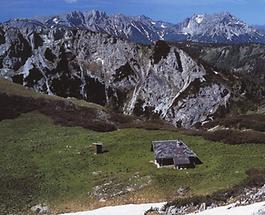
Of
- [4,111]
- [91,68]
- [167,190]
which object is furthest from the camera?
[91,68]

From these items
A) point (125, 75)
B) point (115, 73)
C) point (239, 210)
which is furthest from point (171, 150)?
point (115, 73)

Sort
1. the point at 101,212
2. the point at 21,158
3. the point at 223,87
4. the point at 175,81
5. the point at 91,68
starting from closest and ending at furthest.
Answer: the point at 101,212
the point at 21,158
the point at 223,87
the point at 175,81
the point at 91,68

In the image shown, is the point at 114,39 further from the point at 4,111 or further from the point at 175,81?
the point at 4,111

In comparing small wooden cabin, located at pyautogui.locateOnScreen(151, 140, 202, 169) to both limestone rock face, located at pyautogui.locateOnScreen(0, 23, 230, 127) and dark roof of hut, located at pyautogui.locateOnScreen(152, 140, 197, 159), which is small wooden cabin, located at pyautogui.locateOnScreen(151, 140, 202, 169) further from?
limestone rock face, located at pyautogui.locateOnScreen(0, 23, 230, 127)

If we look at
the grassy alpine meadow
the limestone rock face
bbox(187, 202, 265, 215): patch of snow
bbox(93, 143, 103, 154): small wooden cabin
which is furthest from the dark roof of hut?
the limestone rock face

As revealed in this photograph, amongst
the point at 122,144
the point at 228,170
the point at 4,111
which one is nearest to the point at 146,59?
the point at 4,111

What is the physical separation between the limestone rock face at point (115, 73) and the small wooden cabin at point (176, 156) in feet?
247

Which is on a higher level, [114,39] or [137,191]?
[114,39]

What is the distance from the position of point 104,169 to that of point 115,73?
102 m

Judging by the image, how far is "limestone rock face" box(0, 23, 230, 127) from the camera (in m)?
138

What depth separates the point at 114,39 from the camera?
165375 millimetres

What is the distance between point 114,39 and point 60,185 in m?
118

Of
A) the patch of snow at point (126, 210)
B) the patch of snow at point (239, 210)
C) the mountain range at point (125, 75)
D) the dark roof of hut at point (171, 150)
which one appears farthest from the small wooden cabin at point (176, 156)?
the mountain range at point (125, 75)

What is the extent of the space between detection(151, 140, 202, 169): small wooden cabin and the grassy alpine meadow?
1.03 m
